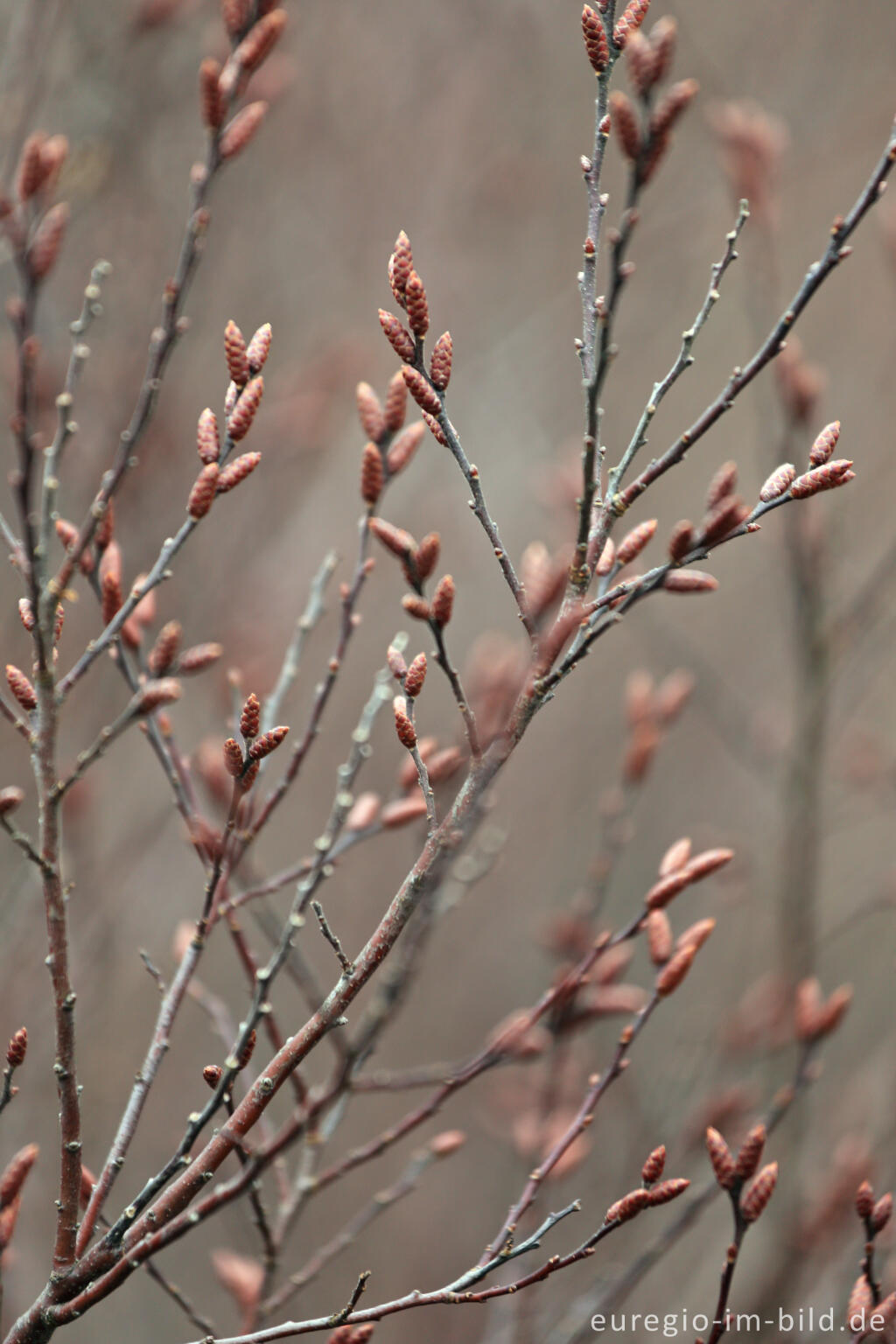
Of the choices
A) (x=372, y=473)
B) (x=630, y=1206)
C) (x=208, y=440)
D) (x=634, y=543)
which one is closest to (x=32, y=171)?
(x=208, y=440)

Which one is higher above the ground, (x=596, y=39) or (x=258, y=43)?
(x=258, y=43)

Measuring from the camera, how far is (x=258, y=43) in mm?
1517

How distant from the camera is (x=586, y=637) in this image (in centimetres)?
116

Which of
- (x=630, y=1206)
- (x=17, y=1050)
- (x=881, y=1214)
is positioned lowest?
(x=881, y=1214)

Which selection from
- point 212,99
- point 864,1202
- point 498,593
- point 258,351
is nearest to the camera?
point 258,351

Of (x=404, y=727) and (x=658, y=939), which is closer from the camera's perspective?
(x=404, y=727)

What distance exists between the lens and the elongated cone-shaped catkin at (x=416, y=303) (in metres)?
1.16

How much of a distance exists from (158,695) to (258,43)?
97cm

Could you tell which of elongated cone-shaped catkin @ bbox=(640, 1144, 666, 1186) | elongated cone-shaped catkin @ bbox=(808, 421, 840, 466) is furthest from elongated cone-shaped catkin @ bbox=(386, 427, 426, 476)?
elongated cone-shaped catkin @ bbox=(640, 1144, 666, 1186)

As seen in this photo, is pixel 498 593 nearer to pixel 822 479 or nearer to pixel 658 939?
pixel 658 939

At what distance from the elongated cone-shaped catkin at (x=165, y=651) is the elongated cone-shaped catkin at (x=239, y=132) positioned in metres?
0.71

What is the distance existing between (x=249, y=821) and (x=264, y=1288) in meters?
0.73

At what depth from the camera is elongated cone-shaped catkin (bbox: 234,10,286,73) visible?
1.51m

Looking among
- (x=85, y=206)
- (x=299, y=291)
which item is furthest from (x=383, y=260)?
(x=85, y=206)
